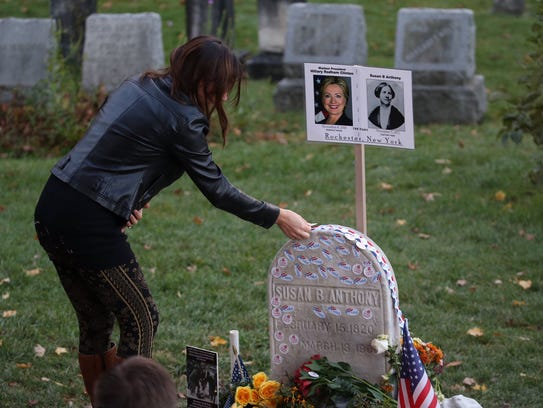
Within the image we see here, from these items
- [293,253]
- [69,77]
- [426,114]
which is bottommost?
[426,114]

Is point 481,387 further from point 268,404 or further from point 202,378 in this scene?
point 202,378

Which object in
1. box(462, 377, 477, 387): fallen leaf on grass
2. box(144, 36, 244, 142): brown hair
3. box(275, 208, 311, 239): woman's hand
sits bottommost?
box(462, 377, 477, 387): fallen leaf on grass

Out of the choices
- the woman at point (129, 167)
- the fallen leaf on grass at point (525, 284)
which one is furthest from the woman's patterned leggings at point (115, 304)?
the fallen leaf on grass at point (525, 284)

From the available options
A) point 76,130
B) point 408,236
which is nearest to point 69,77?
point 76,130

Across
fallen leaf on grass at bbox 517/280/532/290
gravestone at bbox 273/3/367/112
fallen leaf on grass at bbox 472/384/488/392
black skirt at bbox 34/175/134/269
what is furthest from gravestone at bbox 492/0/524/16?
black skirt at bbox 34/175/134/269

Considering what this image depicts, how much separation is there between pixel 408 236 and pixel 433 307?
142 centimetres

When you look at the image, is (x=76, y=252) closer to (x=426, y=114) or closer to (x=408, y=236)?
(x=408, y=236)

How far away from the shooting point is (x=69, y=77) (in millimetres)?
10055

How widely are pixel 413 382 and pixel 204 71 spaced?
148 cm

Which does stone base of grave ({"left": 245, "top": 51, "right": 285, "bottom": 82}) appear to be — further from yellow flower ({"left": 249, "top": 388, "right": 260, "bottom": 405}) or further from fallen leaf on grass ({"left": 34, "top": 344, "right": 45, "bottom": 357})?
yellow flower ({"left": 249, "top": 388, "right": 260, "bottom": 405})

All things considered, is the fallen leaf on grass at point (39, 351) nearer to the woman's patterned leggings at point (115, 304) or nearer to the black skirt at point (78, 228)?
the woman's patterned leggings at point (115, 304)

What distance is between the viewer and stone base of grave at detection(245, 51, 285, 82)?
1381 centimetres

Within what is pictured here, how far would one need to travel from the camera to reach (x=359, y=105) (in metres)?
4.15

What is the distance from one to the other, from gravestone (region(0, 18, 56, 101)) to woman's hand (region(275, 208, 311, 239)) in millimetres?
6718
